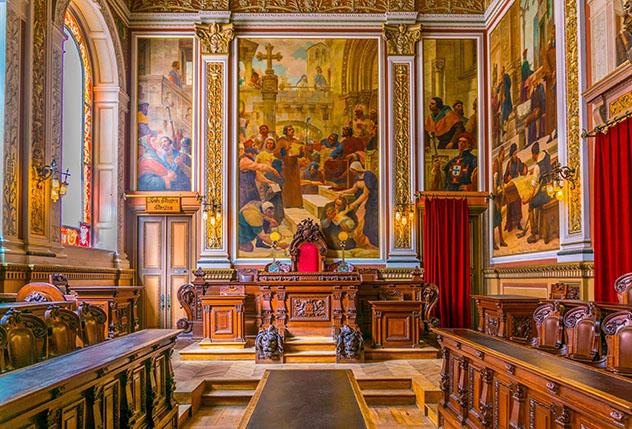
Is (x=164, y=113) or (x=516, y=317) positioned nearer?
(x=516, y=317)

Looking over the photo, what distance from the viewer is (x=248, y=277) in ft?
43.9

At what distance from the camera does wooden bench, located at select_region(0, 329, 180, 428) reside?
10.9ft

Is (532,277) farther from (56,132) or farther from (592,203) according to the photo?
(56,132)

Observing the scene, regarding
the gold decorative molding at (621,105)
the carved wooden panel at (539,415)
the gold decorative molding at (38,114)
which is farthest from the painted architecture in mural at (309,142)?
the carved wooden panel at (539,415)

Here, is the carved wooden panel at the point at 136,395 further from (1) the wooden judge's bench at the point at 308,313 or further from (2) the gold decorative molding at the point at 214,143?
(2) the gold decorative molding at the point at 214,143

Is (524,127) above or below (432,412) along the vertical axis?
above

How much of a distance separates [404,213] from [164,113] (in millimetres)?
6508

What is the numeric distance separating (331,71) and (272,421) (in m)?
11.2

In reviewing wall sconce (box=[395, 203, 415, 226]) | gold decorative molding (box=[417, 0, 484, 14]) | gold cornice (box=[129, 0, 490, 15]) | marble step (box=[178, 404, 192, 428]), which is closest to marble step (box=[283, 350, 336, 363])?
marble step (box=[178, 404, 192, 428])

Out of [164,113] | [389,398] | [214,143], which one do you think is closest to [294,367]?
[389,398]

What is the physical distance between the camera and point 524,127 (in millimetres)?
11578

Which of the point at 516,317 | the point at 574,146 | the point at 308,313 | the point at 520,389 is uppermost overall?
the point at 574,146

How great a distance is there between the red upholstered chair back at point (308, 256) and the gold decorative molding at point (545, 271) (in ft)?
13.8

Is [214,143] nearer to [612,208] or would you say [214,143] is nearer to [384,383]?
[384,383]
